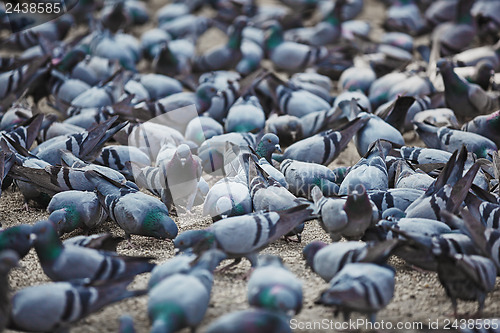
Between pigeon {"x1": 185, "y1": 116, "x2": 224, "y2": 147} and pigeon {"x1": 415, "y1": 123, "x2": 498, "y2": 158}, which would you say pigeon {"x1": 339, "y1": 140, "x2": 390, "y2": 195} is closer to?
pigeon {"x1": 415, "y1": 123, "x2": 498, "y2": 158}

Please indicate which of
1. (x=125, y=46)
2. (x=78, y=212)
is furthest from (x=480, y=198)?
(x=125, y=46)

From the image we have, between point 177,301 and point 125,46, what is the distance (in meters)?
5.18

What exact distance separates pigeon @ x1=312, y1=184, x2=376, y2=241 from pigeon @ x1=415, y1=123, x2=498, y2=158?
4.98 ft

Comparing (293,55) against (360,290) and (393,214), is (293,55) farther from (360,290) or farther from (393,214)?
A: (360,290)

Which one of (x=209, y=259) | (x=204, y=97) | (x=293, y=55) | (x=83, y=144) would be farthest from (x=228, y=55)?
(x=209, y=259)

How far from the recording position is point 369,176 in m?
3.91

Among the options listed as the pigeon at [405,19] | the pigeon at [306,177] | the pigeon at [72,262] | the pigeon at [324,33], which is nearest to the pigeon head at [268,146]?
the pigeon at [306,177]

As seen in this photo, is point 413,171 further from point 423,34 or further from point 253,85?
point 423,34

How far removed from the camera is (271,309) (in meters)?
2.46

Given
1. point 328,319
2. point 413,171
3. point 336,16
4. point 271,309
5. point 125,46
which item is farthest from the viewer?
point 336,16

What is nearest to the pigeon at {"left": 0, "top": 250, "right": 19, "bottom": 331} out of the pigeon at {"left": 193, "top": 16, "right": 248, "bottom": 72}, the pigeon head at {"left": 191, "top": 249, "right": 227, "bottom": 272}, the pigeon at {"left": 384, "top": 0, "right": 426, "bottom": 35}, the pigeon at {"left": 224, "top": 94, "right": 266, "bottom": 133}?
the pigeon head at {"left": 191, "top": 249, "right": 227, "bottom": 272}

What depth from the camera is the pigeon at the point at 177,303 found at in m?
2.45

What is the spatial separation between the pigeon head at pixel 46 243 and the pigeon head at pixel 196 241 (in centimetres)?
59

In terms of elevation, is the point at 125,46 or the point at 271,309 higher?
the point at 271,309
